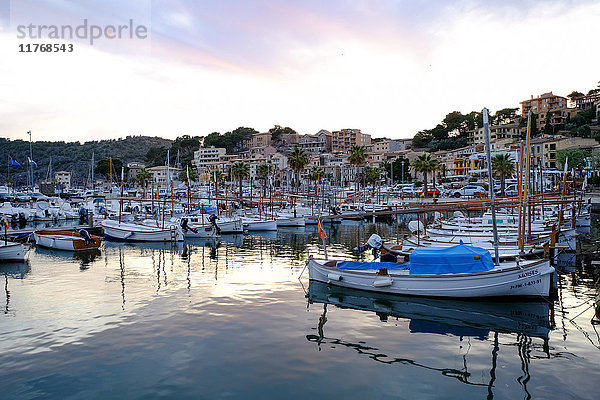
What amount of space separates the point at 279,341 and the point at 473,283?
31.4 ft

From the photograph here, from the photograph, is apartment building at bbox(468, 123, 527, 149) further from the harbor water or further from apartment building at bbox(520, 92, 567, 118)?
the harbor water

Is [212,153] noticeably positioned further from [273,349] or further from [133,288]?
[273,349]

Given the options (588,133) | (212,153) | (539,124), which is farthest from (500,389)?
(212,153)

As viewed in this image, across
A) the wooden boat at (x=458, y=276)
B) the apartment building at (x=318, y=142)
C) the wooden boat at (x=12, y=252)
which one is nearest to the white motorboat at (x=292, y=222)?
the wooden boat at (x=12, y=252)

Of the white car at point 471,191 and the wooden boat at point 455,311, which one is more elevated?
the white car at point 471,191

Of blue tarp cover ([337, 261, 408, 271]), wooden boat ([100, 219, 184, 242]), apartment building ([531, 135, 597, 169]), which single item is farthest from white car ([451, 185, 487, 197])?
blue tarp cover ([337, 261, 408, 271])

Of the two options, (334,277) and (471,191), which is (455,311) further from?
(471,191)

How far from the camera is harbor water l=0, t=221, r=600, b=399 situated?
1152cm

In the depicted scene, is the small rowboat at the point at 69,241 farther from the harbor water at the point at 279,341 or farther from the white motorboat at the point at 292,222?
the white motorboat at the point at 292,222

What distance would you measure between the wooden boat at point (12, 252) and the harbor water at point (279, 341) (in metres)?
5.48

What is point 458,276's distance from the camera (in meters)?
19.0

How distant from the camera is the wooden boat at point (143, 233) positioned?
4247cm

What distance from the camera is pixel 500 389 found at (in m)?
11.3

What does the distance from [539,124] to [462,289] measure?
135919 mm
